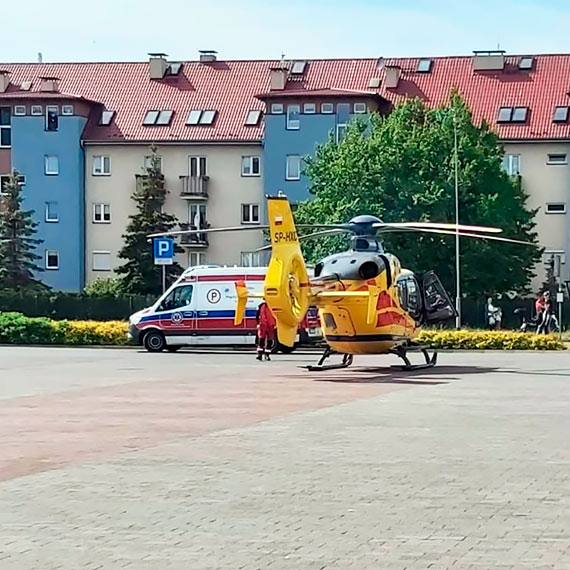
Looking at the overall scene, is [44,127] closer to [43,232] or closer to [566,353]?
[43,232]

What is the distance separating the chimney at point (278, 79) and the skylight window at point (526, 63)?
42.2 ft

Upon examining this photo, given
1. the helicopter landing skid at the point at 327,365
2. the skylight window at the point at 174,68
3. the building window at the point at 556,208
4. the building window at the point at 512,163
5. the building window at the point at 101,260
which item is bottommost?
the helicopter landing skid at the point at 327,365

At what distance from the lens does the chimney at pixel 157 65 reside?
76688 millimetres

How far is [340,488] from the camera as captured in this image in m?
12.5

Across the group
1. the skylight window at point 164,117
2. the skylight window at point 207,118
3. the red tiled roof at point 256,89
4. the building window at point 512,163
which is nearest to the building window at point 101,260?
the red tiled roof at point 256,89

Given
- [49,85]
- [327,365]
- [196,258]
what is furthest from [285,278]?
[49,85]

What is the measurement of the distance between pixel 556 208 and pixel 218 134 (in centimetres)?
1826

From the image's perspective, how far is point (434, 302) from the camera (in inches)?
1288

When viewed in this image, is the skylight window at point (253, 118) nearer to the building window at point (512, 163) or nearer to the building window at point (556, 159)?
the building window at point (512, 163)

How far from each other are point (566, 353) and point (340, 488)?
2764 cm

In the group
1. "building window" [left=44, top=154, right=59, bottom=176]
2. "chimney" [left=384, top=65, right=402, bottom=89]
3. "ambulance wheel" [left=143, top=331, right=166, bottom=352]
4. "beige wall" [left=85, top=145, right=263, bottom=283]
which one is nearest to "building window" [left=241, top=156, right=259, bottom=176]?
"beige wall" [left=85, top=145, right=263, bottom=283]

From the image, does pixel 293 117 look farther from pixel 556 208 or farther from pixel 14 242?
pixel 14 242

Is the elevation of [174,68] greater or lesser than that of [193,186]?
greater

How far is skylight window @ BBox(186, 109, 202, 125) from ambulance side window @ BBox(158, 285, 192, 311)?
3366cm
